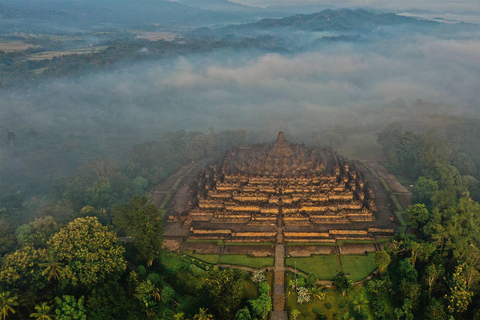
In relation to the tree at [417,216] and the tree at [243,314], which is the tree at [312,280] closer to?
the tree at [243,314]

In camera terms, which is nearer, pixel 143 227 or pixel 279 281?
pixel 279 281

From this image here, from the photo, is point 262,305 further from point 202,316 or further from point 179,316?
point 179,316

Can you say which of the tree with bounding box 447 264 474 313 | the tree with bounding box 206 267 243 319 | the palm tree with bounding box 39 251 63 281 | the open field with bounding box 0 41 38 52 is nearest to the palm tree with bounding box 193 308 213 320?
the tree with bounding box 206 267 243 319

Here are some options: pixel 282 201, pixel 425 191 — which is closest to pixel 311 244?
pixel 282 201

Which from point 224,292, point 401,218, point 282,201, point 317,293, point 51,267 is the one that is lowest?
point 401,218

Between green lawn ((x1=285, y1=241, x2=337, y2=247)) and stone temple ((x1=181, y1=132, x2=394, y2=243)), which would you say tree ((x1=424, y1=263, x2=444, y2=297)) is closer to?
stone temple ((x1=181, y1=132, x2=394, y2=243))
